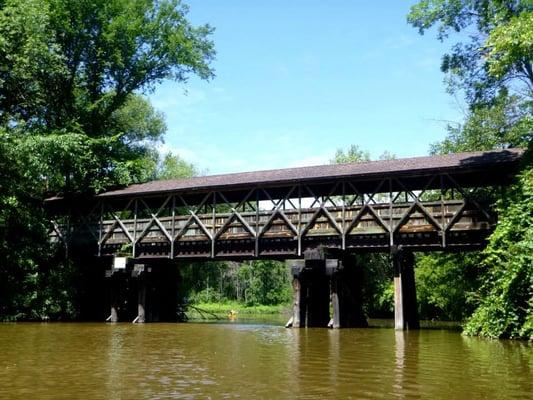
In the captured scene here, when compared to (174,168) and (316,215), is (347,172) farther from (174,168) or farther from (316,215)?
(174,168)

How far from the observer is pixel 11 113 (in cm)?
2831

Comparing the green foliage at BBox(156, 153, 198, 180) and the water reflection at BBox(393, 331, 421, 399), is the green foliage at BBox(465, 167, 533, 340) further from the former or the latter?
the green foliage at BBox(156, 153, 198, 180)

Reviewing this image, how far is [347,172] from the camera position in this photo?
798 inches

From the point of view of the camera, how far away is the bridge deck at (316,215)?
18906 mm

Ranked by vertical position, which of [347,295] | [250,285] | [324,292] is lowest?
[347,295]

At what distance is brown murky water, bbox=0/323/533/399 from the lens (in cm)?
661

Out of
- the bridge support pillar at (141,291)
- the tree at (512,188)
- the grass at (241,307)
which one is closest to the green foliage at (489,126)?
the tree at (512,188)

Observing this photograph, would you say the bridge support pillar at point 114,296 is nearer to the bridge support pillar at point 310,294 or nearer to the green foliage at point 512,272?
the bridge support pillar at point 310,294

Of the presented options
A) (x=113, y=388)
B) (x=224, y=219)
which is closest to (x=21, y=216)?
(x=224, y=219)

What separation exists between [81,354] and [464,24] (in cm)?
1795

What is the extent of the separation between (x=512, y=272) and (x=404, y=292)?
536cm

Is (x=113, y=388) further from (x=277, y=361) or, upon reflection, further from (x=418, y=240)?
(x=418, y=240)

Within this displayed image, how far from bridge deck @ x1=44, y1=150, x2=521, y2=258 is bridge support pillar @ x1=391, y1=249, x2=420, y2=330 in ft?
2.21

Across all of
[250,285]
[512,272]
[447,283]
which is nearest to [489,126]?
[447,283]
